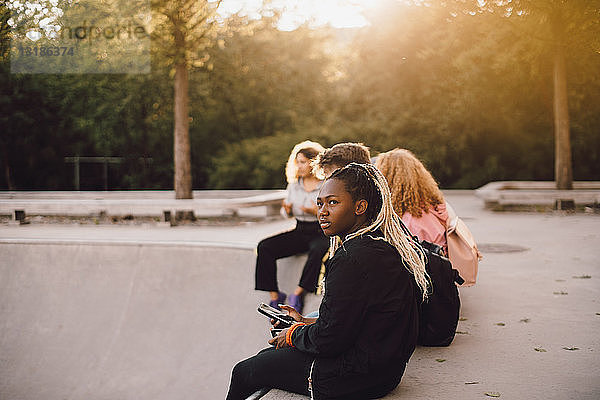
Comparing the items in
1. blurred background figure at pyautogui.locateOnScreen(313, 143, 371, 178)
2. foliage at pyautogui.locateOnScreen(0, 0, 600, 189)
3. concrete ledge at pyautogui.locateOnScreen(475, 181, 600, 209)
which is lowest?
concrete ledge at pyautogui.locateOnScreen(475, 181, 600, 209)

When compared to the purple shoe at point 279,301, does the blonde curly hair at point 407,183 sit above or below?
above

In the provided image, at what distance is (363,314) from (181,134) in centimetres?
1113

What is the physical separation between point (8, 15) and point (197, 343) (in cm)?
601

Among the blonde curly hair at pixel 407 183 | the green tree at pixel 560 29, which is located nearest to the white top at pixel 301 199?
the blonde curly hair at pixel 407 183

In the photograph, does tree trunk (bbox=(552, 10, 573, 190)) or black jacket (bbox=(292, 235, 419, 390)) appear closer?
black jacket (bbox=(292, 235, 419, 390))

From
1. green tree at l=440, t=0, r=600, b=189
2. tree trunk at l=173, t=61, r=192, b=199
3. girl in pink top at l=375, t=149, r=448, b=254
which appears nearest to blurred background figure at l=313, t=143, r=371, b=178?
girl in pink top at l=375, t=149, r=448, b=254

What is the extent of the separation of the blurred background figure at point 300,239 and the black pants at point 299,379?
3.23 metres

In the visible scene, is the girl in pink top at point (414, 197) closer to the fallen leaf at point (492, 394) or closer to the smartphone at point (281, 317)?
the fallen leaf at point (492, 394)

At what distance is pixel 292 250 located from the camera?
7477 millimetres

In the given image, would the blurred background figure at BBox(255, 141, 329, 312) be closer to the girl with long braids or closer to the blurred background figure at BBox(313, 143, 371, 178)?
the blurred background figure at BBox(313, 143, 371, 178)

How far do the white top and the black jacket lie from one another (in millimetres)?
3798

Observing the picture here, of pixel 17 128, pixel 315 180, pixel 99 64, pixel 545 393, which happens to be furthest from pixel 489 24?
pixel 17 128

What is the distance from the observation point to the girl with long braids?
3.19m

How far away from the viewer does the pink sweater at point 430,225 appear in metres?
5.51
